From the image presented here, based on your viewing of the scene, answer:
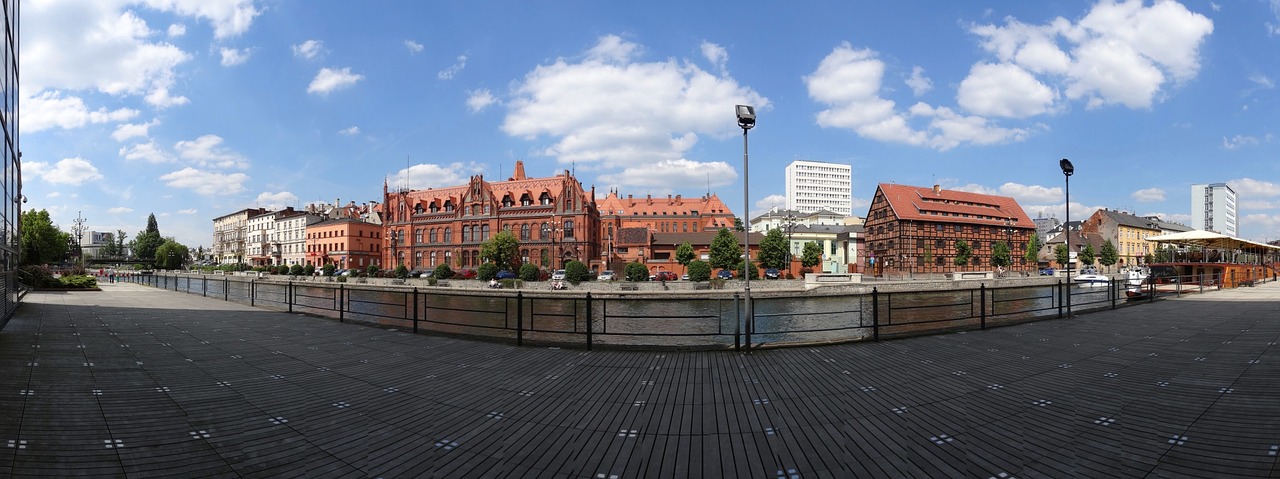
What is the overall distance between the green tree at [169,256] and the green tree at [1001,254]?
131320 millimetres

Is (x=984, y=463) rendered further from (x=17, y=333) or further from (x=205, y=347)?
(x=17, y=333)

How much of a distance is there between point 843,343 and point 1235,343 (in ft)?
22.5

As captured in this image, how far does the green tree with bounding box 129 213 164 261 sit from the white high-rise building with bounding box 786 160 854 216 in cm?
16822

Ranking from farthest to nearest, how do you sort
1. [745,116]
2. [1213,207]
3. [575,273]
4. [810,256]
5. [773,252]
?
[1213,207] → [810,256] → [773,252] → [575,273] → [745,116]

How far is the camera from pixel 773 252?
2173 inches

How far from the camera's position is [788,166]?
173125 mm

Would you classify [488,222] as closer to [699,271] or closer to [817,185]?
[699,271]

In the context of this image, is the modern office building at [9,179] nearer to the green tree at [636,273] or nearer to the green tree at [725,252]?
the green tree at [636,273]

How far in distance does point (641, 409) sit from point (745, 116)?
19.9 feet

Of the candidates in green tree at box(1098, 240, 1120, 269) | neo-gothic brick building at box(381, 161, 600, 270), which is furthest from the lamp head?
green tree at box(1098, 240, 1120, 269)

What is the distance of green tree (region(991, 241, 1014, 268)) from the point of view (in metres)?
61.3

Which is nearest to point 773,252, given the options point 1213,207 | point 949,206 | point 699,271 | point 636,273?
point 699,271

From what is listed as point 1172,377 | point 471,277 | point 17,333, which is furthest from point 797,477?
point 471,277

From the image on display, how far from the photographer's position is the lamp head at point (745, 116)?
30.6ft
